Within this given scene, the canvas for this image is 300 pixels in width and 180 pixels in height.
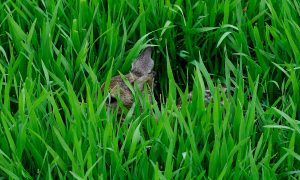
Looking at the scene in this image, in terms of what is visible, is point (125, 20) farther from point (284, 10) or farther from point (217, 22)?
point (284, 10)

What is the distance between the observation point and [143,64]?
2.26 meters

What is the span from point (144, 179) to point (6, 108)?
42cm

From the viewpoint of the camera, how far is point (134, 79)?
2.19 metres

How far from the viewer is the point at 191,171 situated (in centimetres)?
171

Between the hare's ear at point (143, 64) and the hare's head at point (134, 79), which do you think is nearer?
the hare's head at point (134, 79)

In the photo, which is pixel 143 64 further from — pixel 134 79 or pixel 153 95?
pixel 153 95

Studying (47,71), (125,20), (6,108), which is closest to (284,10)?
(125,20)

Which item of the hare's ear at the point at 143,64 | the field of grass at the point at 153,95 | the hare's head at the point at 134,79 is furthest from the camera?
the hare's ear at the point at 143,64

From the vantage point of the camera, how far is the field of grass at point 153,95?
1.74 metres

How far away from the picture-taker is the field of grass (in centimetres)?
174

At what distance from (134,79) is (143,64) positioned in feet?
0.30

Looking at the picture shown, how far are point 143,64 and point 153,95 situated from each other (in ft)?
1.04

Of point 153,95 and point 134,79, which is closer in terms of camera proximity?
point 153,95

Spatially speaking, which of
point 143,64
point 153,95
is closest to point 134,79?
point 143,64
